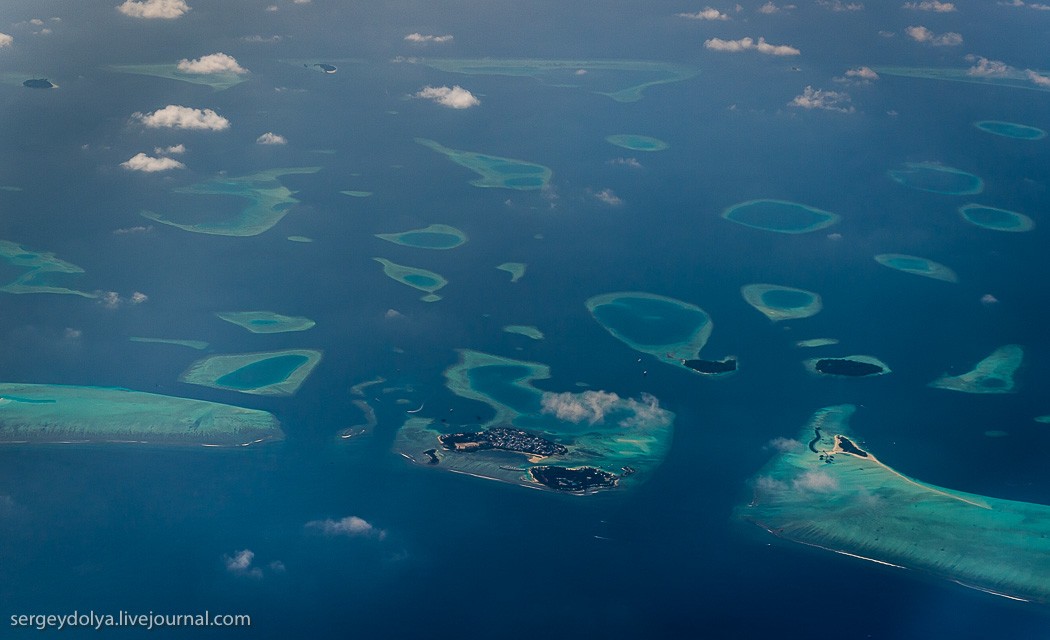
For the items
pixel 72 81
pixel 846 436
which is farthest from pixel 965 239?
pixel 72 81

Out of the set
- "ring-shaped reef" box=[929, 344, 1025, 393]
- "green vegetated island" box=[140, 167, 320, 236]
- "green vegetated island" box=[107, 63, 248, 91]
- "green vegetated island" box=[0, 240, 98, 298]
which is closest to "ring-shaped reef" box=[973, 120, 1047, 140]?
"ring-shaped reef" box=[929, 344, 1025, 393]

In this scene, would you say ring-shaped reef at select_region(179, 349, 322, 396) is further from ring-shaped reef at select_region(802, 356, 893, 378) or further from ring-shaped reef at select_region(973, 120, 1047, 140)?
ring-shaped reef at select_region(973, 120, 1047, 140)

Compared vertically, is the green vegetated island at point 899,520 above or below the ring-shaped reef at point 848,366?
below

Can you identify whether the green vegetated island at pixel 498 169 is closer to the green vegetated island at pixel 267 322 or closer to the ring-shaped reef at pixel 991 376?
the green vegetated island at pixel 267 322

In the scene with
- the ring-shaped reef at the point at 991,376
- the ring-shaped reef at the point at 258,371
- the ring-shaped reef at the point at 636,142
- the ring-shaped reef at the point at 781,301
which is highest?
the ring-shaped reef at the point at 636,142

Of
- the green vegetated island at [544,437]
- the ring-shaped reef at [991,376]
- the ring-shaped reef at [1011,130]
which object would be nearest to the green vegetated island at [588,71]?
the ring-shaped reef at [1011,130]

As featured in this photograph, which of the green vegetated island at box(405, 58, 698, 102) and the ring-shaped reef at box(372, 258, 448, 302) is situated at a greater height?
the green vegetated island at box(405, 58, 698, 102)

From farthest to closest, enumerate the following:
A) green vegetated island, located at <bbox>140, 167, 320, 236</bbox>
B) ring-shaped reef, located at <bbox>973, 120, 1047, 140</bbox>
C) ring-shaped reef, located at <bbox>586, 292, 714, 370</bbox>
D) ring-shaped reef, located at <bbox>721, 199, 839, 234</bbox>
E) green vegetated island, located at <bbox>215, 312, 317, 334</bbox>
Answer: ring-shaped reef, located at <bbox>973, 120, 1047, 140</bbox>
ring-shaped reef, located at <bbox>721, 199, 839, 234</bbox>
green vegetated island, located at <bbox>140, 167, 320, 236</bbox>
green vegetated island, located at <bbox>215, 312, 317, 334</bbox>
ring-shaped reef, located at <bbox>586, 292, 714, 370</bbox>

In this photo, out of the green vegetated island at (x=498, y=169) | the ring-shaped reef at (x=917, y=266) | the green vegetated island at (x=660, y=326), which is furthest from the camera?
the green vegetated island at (x=498, y=169)
